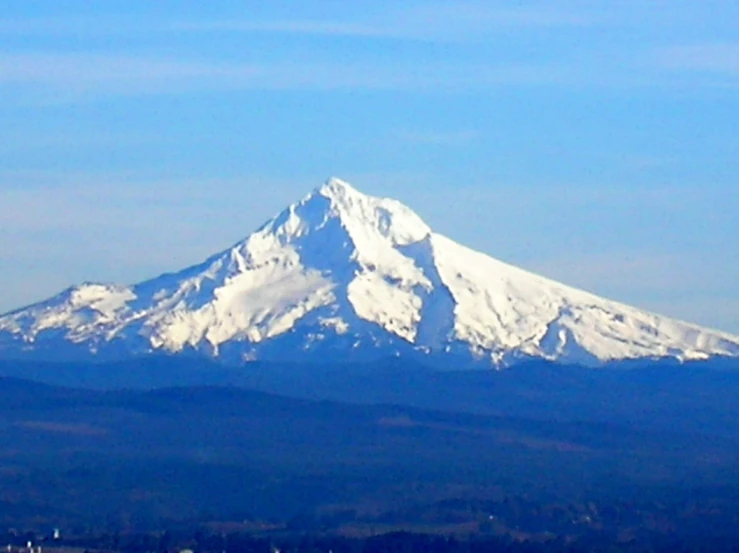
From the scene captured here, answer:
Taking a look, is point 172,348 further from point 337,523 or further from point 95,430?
point 337,523

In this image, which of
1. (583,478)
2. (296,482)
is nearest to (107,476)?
(296,482)

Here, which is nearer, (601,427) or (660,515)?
(660,515)

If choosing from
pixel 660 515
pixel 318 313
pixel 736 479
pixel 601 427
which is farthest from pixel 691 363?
pixel 660 515

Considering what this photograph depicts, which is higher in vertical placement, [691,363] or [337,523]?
[691,363]

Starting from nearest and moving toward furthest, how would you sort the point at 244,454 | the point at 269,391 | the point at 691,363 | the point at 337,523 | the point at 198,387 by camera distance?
the point at 337,523 → the point at 244,454 → the point at 198,387 → the point at 269,391 → the point at 691,363

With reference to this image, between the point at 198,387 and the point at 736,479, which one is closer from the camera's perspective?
the point at 736,479

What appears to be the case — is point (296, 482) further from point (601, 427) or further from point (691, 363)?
point (691, 363)

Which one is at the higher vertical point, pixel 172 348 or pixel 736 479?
pixel 172 348

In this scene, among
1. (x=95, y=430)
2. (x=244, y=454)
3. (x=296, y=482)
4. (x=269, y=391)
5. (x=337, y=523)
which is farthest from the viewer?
(x=269, y=391)

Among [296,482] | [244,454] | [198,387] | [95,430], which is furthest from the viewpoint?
[198,387]
